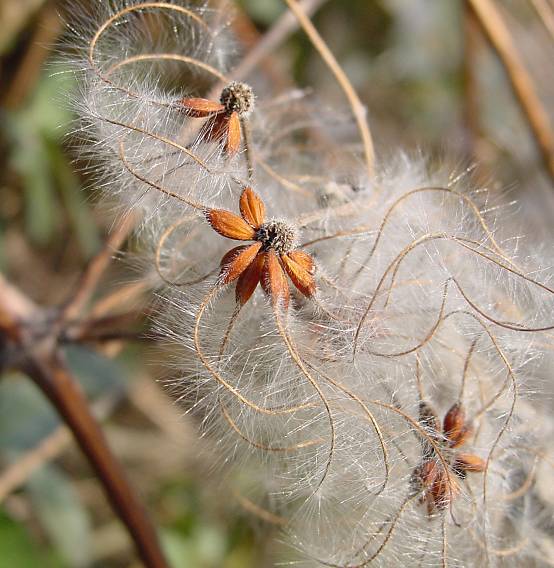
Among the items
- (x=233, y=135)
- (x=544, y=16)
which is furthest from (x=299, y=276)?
(x=544, y=16)

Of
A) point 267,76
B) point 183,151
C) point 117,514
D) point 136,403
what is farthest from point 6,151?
point 183,151

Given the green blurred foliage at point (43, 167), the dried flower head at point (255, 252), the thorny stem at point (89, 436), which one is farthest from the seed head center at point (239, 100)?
the green blurred foliage at point (43, 167)

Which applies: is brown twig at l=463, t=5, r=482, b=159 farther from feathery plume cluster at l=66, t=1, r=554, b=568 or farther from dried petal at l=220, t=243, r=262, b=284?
dried petal at l=220, t=243, r=262, b=284

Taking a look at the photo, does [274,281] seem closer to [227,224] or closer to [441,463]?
[227,224]

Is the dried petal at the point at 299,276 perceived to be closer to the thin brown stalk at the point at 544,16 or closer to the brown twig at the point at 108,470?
the brown twig at the point at 108,470

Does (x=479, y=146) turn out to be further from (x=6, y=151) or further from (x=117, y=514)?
(x=117, y=514)

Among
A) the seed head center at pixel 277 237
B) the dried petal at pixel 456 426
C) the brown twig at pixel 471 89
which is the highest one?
the brown twig at pixel 471 89

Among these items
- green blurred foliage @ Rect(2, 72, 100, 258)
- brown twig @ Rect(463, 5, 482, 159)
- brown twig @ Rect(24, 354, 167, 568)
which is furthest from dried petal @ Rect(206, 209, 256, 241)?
brown twig @ Rect(463, 5, 482, 159)
